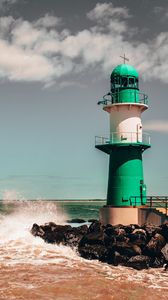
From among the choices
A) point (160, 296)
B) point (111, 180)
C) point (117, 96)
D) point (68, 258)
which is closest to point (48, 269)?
point (68, 258)

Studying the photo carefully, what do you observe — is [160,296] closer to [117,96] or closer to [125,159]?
[125,159]

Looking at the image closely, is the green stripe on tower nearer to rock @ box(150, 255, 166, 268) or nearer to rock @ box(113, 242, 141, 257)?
rock @ box(113, 242, 141, 257)

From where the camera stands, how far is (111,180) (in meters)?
24.1

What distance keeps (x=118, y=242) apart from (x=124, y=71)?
11.2m

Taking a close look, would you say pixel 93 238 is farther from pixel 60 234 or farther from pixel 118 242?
pixel 60 234

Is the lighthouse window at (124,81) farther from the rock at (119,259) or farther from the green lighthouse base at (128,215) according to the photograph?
the rock at (119,259)

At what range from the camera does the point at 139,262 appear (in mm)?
16766

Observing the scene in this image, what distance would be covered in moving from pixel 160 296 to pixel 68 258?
6.28 metres

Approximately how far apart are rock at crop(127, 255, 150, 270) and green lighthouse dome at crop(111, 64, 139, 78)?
1193 centimetres

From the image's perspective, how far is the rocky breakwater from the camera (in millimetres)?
17047

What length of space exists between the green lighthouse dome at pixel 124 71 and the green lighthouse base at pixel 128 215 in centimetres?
819

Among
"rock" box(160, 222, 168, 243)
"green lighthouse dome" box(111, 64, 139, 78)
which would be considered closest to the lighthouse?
"green lighthouse dome" box(111, 64, 139, 78)

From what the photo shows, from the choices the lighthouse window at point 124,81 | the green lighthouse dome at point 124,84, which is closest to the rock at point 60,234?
the green lighthouse dome at point 124,84

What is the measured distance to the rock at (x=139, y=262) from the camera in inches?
Result: 645
